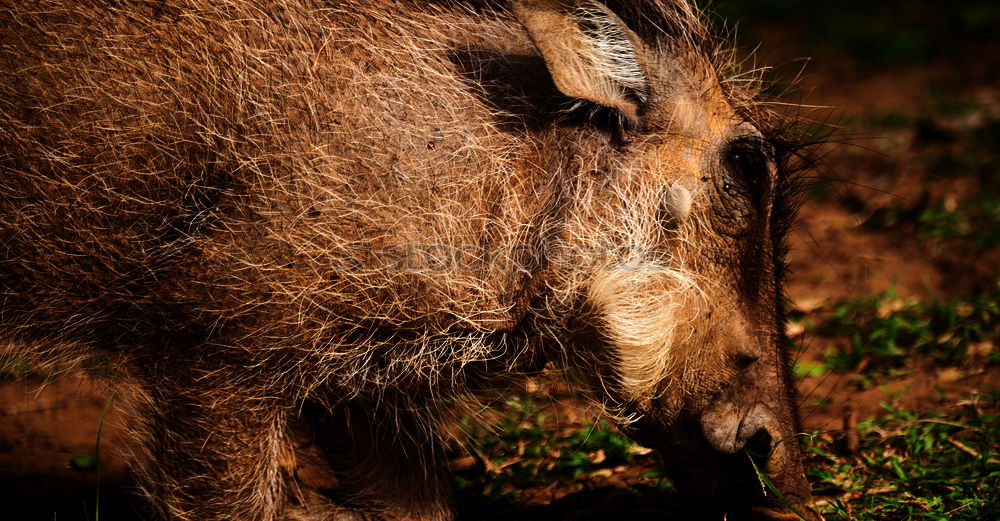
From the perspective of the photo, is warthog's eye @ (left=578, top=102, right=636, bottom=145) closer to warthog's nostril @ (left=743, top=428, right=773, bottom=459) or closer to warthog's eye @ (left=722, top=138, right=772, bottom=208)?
warthog's eye @ (left=722, top=138, right=772, bottom=208)

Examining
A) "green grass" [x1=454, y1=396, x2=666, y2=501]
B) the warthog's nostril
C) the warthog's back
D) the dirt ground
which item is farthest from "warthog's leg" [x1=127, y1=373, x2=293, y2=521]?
the warthog's nostril

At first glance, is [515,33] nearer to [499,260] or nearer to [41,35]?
[499,260]

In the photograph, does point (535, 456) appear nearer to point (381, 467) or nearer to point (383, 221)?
point (381, 467)

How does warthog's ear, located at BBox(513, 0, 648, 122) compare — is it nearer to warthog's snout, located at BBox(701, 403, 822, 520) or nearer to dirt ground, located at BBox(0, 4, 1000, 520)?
dirt ground, located at BBox(0, 4, 1000, 520)

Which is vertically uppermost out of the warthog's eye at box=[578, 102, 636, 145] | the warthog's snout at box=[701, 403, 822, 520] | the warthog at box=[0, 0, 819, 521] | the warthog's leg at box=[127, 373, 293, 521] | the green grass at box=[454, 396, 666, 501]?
the warthog's eye at box=[578, 102, 636, 145]

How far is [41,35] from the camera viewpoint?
1.83 metres

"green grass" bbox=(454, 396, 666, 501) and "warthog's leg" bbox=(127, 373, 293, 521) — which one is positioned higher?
"warthog's leg" bbox=(127, 373, 293, 521)

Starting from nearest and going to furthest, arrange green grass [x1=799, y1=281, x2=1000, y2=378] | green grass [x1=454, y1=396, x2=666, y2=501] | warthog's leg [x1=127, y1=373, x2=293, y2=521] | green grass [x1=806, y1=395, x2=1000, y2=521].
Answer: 1. warthog's leg [x1=127, y1=373, x2=293, y2=521]
2. green grass [x1=806, y1=395, x2=1000, y2=521]
3. green grass [x1=454, y1=396, x2=666, y2=501]
4. green grass [x1=799, y1=281, x2=1000, y2=378]

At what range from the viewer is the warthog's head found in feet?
6.57

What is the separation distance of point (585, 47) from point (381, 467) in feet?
4.22

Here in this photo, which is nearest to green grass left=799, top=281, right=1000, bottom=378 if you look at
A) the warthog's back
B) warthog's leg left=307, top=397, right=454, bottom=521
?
warthog's leg left=307, top=397, right=454, bottom=521

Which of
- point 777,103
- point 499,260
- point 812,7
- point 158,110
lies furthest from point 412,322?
point 812,7

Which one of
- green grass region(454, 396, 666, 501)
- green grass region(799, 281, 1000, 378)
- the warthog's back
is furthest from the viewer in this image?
green grass region(799, 281, 1000, 378)

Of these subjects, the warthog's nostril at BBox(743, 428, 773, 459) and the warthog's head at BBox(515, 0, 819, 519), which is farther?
the warthog's nostril at BBox(743, 428, 773, 459)
